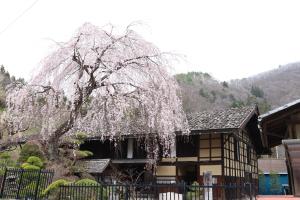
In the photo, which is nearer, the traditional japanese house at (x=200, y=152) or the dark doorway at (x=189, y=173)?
the traditional japanese house at (x=200, y=152)

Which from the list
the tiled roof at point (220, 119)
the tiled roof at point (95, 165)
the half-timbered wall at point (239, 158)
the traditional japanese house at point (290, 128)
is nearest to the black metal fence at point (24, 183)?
the tiled roof at point (95, 165)

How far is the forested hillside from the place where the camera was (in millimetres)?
68750

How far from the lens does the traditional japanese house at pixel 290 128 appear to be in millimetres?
8844

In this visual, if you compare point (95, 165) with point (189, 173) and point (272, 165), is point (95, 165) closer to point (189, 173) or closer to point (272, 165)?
point (189, 173)

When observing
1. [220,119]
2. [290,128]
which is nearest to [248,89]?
[220,119]

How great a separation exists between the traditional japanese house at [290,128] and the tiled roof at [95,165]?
1264cm

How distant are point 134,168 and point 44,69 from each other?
42.1ft

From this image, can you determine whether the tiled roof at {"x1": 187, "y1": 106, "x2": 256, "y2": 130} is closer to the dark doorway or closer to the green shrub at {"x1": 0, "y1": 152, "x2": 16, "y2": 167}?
the dark doorway

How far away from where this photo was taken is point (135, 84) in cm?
1459

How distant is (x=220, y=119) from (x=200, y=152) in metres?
2.38

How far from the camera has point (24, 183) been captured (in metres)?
14.8

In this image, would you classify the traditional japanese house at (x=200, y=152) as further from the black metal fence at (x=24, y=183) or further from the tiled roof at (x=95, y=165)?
the black metal fence at (x=24, y=183)

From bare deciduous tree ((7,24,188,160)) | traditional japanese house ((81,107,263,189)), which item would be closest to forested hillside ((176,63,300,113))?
traditional japanese house ((81,107,263,189))

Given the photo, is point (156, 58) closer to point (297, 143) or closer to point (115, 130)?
point (115, 130)
